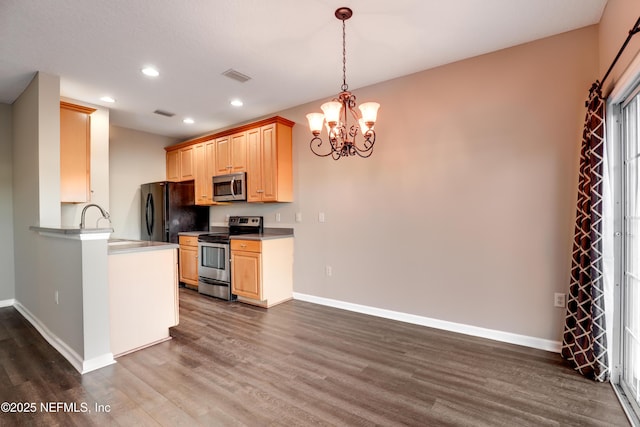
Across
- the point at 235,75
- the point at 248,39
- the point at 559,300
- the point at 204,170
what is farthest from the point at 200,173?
the point at 559,300

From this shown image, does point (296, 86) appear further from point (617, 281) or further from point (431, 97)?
point (617, 281)

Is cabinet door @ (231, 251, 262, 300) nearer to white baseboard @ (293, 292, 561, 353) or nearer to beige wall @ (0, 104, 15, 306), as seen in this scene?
white baseboard @ (293, 292, 561, 353)

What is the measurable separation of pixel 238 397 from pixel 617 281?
2.72 metres

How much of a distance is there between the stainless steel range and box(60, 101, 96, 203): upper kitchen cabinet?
1.59 meters

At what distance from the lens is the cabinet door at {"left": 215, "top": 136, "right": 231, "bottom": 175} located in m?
4.82

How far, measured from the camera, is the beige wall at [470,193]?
2633 millimetres

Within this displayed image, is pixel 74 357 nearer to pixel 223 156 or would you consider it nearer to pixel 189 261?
pixel 189 261

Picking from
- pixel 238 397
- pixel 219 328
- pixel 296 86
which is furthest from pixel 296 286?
pixel 296 86

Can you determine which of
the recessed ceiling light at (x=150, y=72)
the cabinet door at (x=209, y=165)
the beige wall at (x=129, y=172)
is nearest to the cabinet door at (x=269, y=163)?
the cabinet door at (x=209, y=165)

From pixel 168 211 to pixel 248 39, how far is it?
332 cm

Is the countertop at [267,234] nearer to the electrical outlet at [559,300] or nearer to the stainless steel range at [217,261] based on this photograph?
the stainless steel range at [217,261]

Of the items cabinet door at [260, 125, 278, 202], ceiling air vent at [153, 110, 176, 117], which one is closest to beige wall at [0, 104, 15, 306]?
ceiling air vent at [153, 110, 176, 117]

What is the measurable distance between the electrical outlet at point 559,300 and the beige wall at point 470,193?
1.4 inches

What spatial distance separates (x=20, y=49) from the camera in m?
2.76
